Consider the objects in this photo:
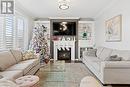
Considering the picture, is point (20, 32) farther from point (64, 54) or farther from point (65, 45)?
point (64, 54)

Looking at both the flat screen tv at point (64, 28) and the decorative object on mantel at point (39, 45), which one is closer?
the decorative object on mantel at point (39, 45)

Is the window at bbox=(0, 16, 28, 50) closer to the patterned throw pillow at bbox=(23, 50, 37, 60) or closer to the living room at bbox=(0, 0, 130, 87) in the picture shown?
the living room at bbox=(0, 0, 130, 87)

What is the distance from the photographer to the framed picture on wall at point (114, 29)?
6147 mm

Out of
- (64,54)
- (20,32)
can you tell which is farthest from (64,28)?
(20,32)

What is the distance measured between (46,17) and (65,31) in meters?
1.40

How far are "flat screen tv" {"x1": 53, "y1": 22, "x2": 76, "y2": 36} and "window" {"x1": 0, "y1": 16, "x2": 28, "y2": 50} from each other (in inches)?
108

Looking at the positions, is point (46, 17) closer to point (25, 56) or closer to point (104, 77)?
point (25, 56)

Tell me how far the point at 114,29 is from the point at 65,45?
4333mm

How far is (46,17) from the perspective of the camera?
10703mm

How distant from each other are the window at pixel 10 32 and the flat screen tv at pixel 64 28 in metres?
2.75

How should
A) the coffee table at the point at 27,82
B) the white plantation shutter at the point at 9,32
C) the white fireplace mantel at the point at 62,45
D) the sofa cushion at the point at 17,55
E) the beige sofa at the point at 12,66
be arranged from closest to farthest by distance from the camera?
the coffee table at the point at 27,82
the beige sofa at the point at 12,66
the sofa cushion at the point at 17,55
the white plantation shutter at the point at 9,32
the white fireplace mantel at the point at 62,45

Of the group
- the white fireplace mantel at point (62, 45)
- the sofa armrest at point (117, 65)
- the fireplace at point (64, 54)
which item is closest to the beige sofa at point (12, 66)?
the sofa armrest at point (117, 65)

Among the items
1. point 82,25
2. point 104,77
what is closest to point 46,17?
point 82,25

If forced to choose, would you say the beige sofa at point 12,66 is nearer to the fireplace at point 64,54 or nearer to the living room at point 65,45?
the living room at point 65,45
